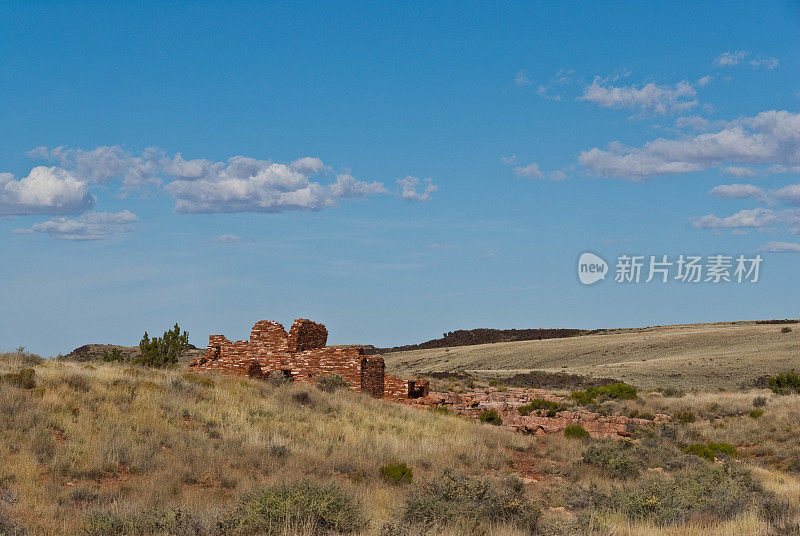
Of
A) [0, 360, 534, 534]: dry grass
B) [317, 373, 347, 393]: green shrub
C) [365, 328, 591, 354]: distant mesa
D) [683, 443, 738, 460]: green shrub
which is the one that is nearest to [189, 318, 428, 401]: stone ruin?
[317, 373, 347, 393]: green shrub

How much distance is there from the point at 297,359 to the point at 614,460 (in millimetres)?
14216

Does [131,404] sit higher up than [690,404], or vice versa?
[131,404]

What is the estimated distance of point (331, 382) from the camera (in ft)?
86.0

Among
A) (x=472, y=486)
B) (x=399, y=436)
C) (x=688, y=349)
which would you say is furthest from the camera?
(x=688, y=349)

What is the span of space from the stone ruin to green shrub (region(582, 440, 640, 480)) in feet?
35.3

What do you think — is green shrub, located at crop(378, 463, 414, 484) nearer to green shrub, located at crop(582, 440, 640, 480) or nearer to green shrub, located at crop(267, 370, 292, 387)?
green shrub, located at crop(582, 440, 640, 480)

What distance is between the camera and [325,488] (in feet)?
33.9

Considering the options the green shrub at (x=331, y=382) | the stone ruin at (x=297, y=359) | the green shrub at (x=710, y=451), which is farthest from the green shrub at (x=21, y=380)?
the green shrub at (x=710, y=451)

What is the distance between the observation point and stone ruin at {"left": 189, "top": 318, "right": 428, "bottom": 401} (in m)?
27.6

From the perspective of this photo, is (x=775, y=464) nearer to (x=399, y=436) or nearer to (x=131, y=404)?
(x=399, y=436)

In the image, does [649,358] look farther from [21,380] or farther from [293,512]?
[293,512]

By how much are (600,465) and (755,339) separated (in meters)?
62.4

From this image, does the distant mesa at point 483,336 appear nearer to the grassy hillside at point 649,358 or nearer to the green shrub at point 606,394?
the grassy hillside at point 649,358

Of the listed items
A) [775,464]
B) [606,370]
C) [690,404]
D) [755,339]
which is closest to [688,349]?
[755,339]
